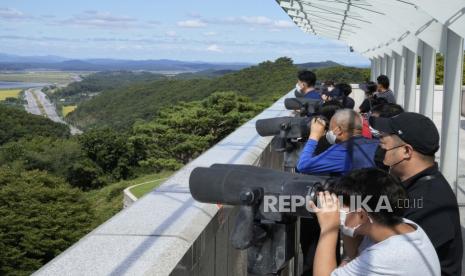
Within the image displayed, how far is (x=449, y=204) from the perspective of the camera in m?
2.59

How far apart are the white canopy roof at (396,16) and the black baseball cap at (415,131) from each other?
14.8ft

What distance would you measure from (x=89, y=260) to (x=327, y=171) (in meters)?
1.61

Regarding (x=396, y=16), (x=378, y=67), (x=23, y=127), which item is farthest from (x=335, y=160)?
(x=23, y=127)

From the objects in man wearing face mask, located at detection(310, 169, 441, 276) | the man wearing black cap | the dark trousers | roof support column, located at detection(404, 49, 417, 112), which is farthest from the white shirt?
roof support column, located at detection(404, 49, 417, 112)

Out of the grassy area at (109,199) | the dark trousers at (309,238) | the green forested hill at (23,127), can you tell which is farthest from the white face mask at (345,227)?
the green forested hill at (23,127)

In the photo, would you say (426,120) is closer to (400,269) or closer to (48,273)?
(400,269)

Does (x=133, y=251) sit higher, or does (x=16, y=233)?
(x=133, y=251)

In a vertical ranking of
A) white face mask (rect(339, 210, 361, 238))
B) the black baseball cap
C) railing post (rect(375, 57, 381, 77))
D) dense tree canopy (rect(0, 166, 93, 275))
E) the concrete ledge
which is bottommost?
dense tree canopy (rect(0, 166, 93, 275))

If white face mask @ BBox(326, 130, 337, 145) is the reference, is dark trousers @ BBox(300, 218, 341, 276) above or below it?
below

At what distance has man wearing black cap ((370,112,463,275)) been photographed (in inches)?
101

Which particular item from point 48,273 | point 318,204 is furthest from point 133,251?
point 318,204

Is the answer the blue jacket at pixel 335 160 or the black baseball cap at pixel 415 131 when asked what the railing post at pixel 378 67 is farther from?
the black baseball cap at pixel 415 131

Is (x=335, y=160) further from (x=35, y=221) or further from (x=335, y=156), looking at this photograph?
(x=35, y=221)

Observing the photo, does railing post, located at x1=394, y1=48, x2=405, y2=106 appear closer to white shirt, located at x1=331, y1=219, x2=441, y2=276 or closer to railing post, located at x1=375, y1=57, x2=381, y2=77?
railing post, located at x1=375, y1=57, x2=381, y2=77
